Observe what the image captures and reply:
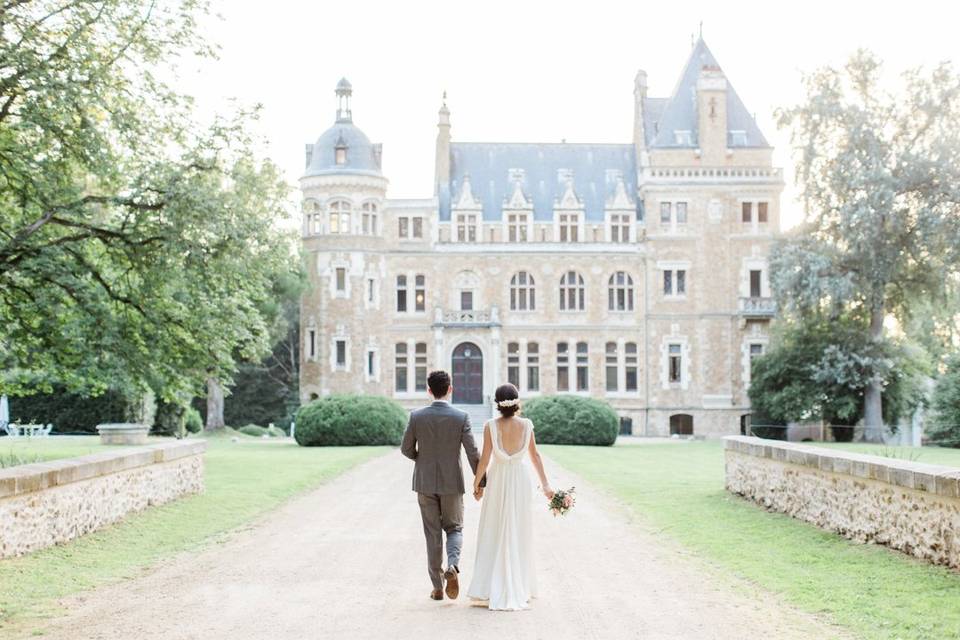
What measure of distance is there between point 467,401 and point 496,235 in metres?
7.13

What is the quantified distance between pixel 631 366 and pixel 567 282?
445 centimetres

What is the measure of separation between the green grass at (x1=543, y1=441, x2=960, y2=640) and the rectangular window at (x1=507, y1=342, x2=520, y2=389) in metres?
29.5

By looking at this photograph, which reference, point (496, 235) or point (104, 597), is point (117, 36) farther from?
point (496, 235)

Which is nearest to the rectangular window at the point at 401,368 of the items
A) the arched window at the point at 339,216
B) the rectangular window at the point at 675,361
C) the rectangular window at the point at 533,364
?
the rectangular window at the point at 533,364

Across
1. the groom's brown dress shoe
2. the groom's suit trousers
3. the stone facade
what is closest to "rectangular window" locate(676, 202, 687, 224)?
the stone facade

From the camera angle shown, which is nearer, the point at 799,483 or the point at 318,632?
the point at 318,632

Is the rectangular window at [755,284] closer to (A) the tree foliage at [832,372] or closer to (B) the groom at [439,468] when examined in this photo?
(A) the tree foliage at [832,372]

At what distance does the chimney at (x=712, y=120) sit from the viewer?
50.4 meters

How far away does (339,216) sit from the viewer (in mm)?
50344

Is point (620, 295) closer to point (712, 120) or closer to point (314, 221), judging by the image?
point (712, 120)

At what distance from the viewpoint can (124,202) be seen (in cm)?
1867

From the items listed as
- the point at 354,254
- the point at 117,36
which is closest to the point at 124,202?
the point at 117,36

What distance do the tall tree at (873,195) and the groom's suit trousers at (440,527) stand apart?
30092 mm

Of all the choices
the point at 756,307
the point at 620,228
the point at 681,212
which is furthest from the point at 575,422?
the point at 681,212
